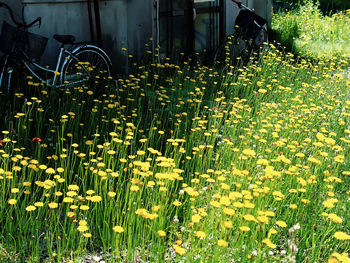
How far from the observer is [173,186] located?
3436mm

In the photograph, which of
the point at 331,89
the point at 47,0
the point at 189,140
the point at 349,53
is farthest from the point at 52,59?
the point at 349,53

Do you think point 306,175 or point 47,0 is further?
point 47,0

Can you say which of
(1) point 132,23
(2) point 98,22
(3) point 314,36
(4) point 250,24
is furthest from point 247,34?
(3) point 314,36

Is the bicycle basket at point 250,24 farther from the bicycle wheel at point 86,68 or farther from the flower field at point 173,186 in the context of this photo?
the bicycle wheel at point 86,68

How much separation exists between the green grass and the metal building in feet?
8.52

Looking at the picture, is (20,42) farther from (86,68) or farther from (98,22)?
(98,22)

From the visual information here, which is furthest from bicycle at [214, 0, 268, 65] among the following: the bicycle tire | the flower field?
the bicycle tire

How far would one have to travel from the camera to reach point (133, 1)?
25.1 feet

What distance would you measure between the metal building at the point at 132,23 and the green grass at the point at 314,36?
8.52 feet

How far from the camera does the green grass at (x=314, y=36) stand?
11.0 meters

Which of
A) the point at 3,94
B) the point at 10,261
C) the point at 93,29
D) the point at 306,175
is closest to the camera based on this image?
the point at 10,261

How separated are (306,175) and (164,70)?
15.1 feet

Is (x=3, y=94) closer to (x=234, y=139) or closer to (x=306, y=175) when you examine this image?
(x=234, y=139)

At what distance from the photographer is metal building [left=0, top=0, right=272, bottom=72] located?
21.1ft
